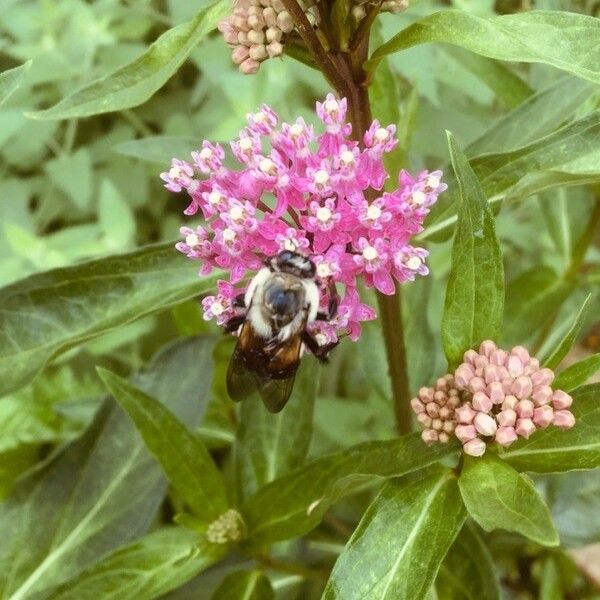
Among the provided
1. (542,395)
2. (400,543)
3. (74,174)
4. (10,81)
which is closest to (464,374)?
(542,395)

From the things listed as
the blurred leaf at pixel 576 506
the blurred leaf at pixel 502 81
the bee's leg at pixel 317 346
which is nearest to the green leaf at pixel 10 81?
the bee's leg at pixel 317 346

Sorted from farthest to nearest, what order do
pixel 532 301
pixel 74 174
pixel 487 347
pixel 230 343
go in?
pixel 74 174, pixel 230 343, pixel 532 301, pixel 487 347

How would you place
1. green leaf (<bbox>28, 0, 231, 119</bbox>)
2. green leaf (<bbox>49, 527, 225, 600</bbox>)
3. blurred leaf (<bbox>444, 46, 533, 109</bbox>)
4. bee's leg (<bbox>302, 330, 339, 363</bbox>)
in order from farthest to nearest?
blurred leaf (<bbox>444, 46, 533, 109</bbox>) < green leaf (<bbox>49, 527, 225, 600</bbox>) < bee's leg (<bbox>302, 330, 339, 363</bbox>) < green leaf (<bbox>28, 0, 231, 119</bbox>)

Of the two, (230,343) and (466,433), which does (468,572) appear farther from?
(230,343)

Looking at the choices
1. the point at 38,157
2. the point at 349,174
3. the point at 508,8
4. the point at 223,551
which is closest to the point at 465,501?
the point at 349,174

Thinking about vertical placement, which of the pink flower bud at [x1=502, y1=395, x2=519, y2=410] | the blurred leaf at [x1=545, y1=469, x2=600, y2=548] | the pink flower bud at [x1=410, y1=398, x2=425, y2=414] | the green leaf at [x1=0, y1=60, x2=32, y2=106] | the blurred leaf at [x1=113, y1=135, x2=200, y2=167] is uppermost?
the green leaf at [x1=0, y1=60, x2=32, y2=106]

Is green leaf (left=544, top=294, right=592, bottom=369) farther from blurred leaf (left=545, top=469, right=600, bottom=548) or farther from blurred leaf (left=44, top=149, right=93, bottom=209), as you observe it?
blurred leaf (left=44, top=149, right=93, bottom=209)

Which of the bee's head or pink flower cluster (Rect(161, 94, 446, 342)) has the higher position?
pink flower cluster (Rect(161, 94, 446, 342))

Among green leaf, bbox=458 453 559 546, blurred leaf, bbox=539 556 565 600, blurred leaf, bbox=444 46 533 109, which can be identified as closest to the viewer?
green leaf, bbox=458 453 559 546

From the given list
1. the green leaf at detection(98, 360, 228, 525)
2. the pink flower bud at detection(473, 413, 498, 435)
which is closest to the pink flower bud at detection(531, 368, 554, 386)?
the pink flower bud at detection(473, 413, 498, 435)
